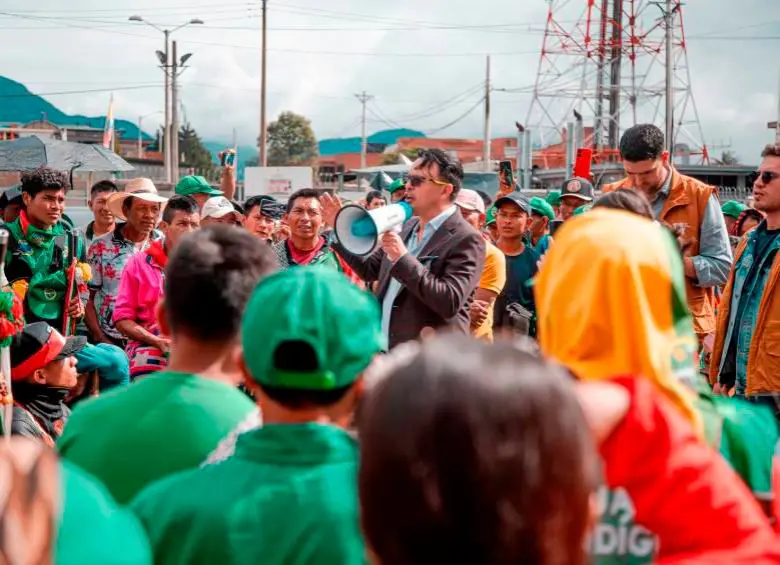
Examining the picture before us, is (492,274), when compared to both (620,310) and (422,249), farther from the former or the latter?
(620,310)

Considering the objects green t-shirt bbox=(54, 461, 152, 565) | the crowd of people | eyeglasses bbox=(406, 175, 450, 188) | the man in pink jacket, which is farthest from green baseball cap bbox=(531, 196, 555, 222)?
green t-shirt bbox=(54, 461, 152, 565)

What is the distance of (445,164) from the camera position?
491 centimetres

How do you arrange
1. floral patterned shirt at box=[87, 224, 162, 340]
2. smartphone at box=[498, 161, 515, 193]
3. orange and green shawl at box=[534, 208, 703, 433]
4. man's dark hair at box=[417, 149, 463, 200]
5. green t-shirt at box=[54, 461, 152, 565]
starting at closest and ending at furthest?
1. green t-shirt at box=[54, 461, 152, 565]
2. orange and green shawl at box=[534, 208, 703, 433]
3. man's dark hair at box=[417, 149, 463, 200]
4. floral patterned shirt at box=[87, 224, 162, 340]
5. smartphone at box=[498, 161, 515, 193]

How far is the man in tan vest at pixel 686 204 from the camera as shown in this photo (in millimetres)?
4766

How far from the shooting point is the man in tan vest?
4.77 m

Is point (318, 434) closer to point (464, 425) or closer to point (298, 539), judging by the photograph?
point (298, 539)

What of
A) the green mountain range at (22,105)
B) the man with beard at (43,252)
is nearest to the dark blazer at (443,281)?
the man with beard at (43,252)

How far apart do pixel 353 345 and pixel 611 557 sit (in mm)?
645

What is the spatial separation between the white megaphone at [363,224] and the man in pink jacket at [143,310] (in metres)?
1.09

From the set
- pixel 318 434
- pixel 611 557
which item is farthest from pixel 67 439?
pixel 611 557

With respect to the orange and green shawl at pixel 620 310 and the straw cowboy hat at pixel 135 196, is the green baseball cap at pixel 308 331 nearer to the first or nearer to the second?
the orange and green shawl at pixel 620 310

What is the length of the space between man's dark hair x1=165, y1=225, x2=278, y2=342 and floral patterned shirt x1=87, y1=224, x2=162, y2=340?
4.06 metres

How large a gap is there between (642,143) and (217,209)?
3.59m

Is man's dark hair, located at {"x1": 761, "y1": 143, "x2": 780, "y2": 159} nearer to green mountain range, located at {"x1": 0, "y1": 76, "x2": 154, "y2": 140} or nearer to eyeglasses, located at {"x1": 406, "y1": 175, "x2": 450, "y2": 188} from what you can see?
eyeglasses, located at {"x1": 406, "y1": 175, "x2": 450, "y2": 188}
